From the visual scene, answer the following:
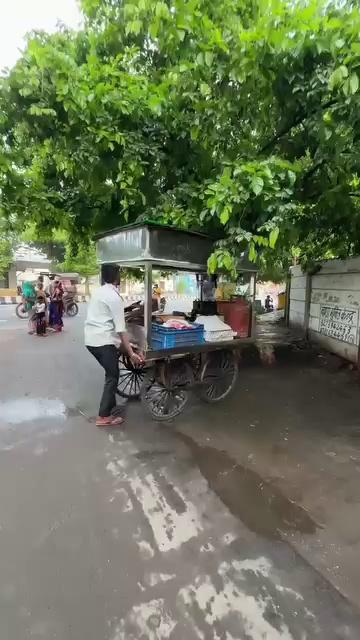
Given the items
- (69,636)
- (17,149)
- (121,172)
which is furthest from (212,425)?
(17,149)

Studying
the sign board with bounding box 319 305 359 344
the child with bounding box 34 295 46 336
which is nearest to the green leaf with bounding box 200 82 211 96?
the sign board with bounding box 319 305 359 344

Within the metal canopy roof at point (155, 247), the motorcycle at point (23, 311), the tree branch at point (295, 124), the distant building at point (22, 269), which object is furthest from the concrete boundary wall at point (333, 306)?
the distant building at point (22, 269)

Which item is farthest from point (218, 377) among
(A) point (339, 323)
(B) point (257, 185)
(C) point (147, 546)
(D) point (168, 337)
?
(A) point (339, 323)

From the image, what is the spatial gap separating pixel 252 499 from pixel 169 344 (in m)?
1.91

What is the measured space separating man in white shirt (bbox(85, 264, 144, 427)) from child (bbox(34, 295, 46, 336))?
717 centimetres

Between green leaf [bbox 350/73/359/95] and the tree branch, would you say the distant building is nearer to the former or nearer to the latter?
the tree branch

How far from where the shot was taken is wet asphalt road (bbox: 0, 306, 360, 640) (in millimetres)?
1890

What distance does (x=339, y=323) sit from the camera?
808cm

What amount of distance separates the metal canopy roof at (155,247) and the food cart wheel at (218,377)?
1.34 metres

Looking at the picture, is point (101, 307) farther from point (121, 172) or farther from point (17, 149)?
point (17, 149)

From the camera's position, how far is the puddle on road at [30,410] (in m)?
4.62

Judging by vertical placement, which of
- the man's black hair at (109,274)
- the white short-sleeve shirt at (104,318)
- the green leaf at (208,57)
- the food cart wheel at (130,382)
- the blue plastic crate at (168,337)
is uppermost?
the green leaf at (208,57)

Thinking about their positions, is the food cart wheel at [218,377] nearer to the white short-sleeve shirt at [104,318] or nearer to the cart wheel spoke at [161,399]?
the cart wheel spoke at [161,399]

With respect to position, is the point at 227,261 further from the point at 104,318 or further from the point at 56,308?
the point at 56,308
